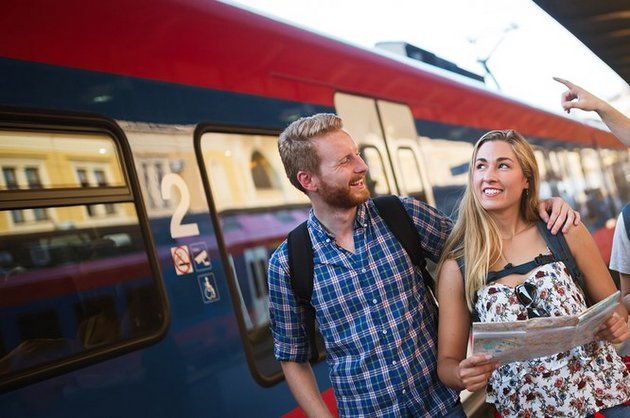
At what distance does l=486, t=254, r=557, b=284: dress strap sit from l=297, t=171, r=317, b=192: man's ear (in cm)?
61

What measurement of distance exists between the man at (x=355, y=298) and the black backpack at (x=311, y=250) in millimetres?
20

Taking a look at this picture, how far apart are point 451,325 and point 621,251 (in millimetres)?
1118

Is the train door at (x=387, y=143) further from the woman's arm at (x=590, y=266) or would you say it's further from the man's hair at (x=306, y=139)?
the woman's arm at (x=590, y=266)

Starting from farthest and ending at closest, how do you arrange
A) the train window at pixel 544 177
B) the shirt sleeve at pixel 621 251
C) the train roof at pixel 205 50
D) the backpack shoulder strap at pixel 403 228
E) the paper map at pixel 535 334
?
the train window at pixel 544 177 < the shirt sleeve at pixel 621 251 < the train roof at pixel 205 50 < the backpack shoulder strap at pixel 403 228 < the paper map at pixel 535 334

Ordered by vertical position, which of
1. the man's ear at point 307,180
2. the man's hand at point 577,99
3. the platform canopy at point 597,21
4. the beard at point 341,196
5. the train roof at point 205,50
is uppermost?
the platform canopy at point 597,21

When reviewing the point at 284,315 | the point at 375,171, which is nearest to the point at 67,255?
the point at 284,315

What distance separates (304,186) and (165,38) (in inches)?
47.1

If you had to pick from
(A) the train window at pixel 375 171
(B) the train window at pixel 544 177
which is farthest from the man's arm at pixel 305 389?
(B) the train window at pixel 544 177

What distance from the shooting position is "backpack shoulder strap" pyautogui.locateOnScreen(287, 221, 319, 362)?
191 cm

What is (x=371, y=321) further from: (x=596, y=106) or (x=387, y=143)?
(x=387, y=143)

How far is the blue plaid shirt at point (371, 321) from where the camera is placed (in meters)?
1.82

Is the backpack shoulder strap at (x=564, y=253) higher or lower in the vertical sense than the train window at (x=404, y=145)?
lower

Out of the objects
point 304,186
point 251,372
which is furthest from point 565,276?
point 251,372

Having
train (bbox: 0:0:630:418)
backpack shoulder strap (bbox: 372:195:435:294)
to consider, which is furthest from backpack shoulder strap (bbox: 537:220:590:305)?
train (bbox: 0:0:630:418)
